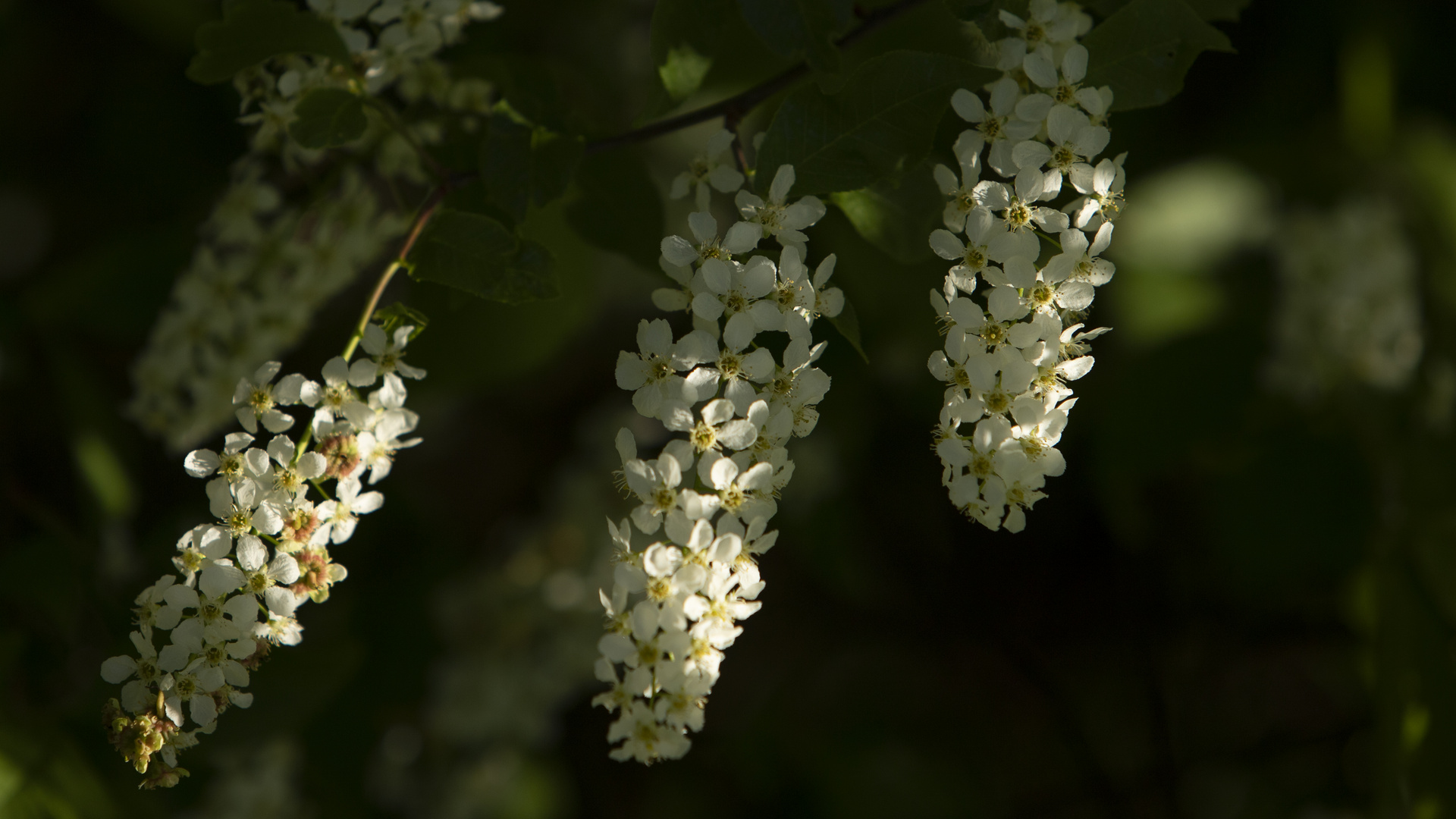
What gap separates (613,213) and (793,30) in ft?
1.14

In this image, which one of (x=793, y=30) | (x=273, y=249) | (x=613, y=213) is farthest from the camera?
(x=273, y=249)

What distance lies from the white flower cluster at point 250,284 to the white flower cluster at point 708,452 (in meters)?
0.57

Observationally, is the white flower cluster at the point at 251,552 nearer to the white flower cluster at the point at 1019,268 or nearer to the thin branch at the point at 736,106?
the thin branch at the point at 736,106

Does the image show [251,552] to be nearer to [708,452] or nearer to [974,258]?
[708,452]

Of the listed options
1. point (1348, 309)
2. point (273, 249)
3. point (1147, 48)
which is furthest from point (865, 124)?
point (1348, 309)

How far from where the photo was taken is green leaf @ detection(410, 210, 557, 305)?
0.86m

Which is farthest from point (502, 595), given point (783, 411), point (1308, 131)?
point (1308, 131)

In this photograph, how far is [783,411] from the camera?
852mm

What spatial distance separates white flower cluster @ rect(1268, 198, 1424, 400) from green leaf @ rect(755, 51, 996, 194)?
1.52 m

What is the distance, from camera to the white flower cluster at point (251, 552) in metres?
0.85

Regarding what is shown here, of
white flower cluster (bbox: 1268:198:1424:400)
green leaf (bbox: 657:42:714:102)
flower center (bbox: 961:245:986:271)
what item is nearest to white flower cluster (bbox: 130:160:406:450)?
green leaf (bbox: 657:42:714:102)

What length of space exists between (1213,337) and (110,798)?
215 centimetres

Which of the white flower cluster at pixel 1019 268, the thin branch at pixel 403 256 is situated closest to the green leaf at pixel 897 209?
the white flower cluster at pixel 1019 268

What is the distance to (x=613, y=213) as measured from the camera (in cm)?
109
